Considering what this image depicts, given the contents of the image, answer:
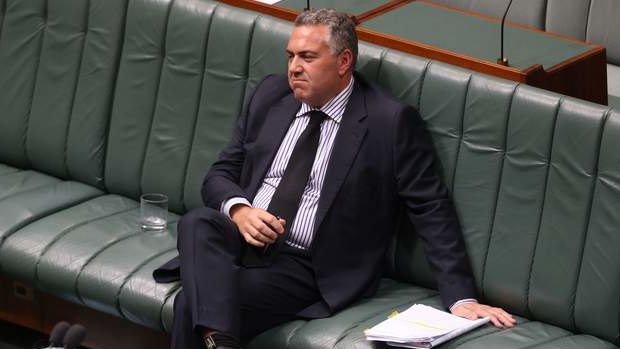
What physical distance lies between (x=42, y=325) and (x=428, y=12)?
159 cm

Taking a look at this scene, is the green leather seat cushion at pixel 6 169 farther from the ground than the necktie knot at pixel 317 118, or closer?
closer

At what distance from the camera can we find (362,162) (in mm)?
3711

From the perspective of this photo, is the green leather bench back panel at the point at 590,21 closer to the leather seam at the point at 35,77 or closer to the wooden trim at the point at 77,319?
the leather seam at the point at 35,77

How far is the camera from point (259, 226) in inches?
143

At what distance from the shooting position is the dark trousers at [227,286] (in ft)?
11.4

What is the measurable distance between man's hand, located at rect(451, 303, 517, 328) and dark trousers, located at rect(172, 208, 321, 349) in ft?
1.29

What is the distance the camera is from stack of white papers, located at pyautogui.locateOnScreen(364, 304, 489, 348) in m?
3.34

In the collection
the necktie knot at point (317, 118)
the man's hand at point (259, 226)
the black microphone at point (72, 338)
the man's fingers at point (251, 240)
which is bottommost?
the man's fingers at point (251, 240)

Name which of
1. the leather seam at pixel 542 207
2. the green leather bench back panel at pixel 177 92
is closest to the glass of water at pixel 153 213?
the green leather bench back panel at pixel 177 92

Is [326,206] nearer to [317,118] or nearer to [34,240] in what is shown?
[317,118]

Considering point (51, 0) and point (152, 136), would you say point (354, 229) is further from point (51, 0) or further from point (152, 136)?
point (51, 0)

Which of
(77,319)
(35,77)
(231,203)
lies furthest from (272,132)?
(35,77)

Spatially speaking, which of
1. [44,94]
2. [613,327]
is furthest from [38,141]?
[613,327]

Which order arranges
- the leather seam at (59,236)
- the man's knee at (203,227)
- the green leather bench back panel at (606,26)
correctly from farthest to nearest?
the green leather bench back panel at (606,26) < the leather seam at (59,236) < the man's knee at (203,227)
